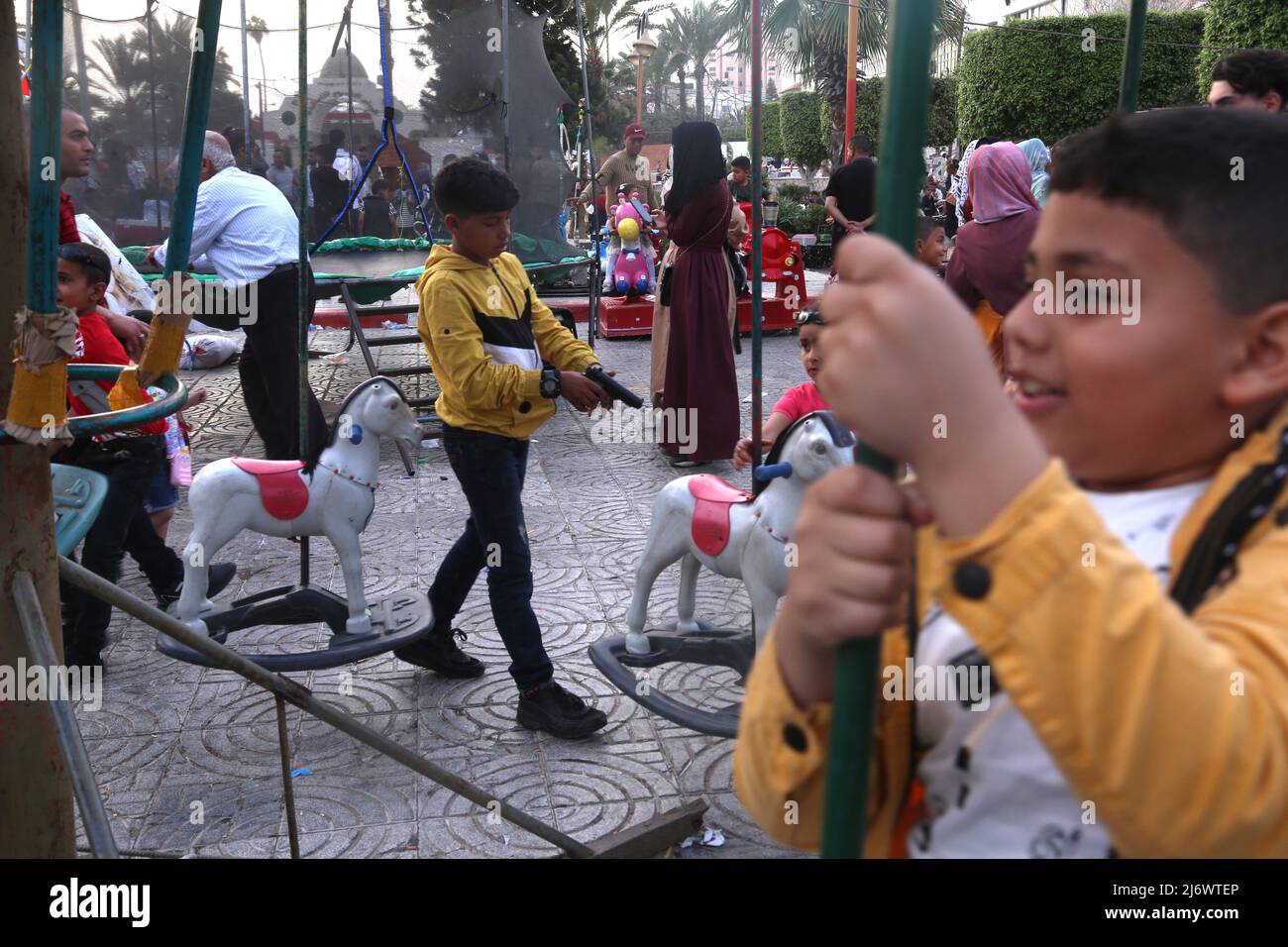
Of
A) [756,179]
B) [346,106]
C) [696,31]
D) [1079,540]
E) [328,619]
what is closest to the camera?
[1079,540]

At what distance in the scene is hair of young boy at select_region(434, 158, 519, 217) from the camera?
333 cm

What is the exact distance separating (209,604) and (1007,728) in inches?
120

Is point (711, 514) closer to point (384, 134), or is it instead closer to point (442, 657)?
point (442, 657)

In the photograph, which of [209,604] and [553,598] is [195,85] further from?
[553,598]

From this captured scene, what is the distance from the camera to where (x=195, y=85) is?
1.79 meters

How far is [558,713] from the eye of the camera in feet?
10.7

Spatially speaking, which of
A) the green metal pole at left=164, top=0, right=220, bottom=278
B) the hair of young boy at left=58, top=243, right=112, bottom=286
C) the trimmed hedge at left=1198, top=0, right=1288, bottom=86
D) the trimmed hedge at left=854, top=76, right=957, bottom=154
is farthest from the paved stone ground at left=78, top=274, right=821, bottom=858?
the trimmed hedge at left=854, top=76, right=957, bottom=154

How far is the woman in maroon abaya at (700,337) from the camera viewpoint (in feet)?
21.3

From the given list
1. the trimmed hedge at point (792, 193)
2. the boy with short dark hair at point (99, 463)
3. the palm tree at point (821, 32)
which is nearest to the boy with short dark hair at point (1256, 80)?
the boy with short dark hair at point (99, 463)

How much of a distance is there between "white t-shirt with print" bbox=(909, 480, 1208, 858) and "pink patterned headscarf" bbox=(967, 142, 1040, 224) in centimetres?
337

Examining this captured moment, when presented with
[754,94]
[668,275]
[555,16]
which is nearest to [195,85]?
[754,94]

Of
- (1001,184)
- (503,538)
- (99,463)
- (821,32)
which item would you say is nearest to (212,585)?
(99,463)

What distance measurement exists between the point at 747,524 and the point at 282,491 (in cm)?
152
